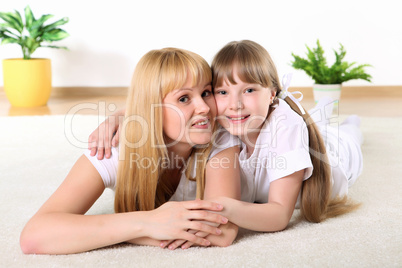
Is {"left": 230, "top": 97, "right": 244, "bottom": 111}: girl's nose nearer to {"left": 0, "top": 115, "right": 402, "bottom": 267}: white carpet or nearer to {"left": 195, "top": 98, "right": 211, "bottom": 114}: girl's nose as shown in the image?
{"left": 195, "top": 98, "right": 211, "bottom": 114}: girl's nose

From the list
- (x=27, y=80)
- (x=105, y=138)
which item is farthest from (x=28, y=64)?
(x=105, y=138)

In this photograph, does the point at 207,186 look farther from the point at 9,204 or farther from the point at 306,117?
the point at 9,204

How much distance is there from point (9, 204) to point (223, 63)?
97cm

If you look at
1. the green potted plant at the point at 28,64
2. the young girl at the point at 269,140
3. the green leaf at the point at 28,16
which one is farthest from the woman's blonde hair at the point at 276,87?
the green leaf at the point at 28,16

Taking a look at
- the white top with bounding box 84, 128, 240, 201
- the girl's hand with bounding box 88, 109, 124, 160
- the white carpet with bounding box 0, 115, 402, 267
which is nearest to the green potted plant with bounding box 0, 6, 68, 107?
the white carpet with bounding box 0, 115, 402, 267

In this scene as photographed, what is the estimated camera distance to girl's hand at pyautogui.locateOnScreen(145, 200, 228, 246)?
128cm

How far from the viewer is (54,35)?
402 cm

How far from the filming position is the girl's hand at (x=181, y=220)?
4.21ft

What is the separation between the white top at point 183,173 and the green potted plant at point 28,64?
110 inches

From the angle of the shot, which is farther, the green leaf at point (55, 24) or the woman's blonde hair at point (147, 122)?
the green leaf at point (55, 24)

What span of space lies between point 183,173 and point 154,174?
14 cm

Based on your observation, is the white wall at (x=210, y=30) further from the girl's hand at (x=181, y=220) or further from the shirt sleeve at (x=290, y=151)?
the girl's hand at (x=181, y=220)

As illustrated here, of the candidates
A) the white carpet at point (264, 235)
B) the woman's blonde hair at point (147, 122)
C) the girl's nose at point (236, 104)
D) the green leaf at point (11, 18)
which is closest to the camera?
the white carpet at point (264, 235)

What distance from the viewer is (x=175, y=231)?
1285 mm
